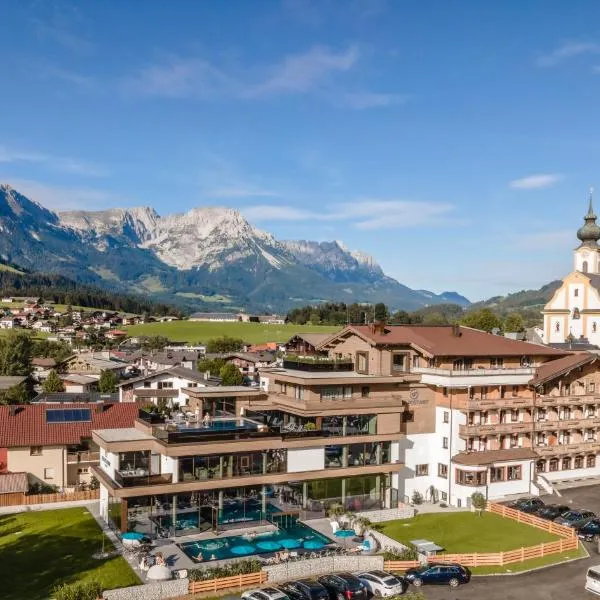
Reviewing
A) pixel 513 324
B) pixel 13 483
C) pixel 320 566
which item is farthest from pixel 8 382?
pixel 513 324

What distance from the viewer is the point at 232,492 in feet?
150

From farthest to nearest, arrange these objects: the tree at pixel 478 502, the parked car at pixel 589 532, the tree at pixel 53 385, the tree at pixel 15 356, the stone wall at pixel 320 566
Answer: the tree at pixel 15 356
the tree at pixel 53 385
the tree at pixel 478 502
the parked car at pixel 589 532
the stone wall at pixel 320 566

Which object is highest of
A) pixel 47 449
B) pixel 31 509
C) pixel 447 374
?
pixel 447 374

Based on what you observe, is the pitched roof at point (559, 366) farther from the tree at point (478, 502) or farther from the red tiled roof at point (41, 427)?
the red tiled roof at point (41, 427)

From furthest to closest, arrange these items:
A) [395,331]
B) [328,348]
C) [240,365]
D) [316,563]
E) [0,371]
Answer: [240,365] < [0,371] < [328,348] < [395,331] < [316,563]

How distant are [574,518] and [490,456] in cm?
803

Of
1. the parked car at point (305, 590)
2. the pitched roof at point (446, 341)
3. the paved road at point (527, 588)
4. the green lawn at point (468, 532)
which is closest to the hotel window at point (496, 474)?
the green lawn at point (468, 532)

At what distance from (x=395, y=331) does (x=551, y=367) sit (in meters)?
14.4

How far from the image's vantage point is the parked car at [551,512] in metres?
47.6

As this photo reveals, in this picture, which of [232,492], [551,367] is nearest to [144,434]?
[232,492]

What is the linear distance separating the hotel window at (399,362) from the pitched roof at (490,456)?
27.8 ft

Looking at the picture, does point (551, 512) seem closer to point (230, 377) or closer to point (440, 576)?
point (440, 576)

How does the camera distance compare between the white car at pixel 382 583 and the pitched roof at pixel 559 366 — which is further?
the pitched roof at pixel 559 366

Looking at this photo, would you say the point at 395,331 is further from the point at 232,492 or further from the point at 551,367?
the point at 232,492
